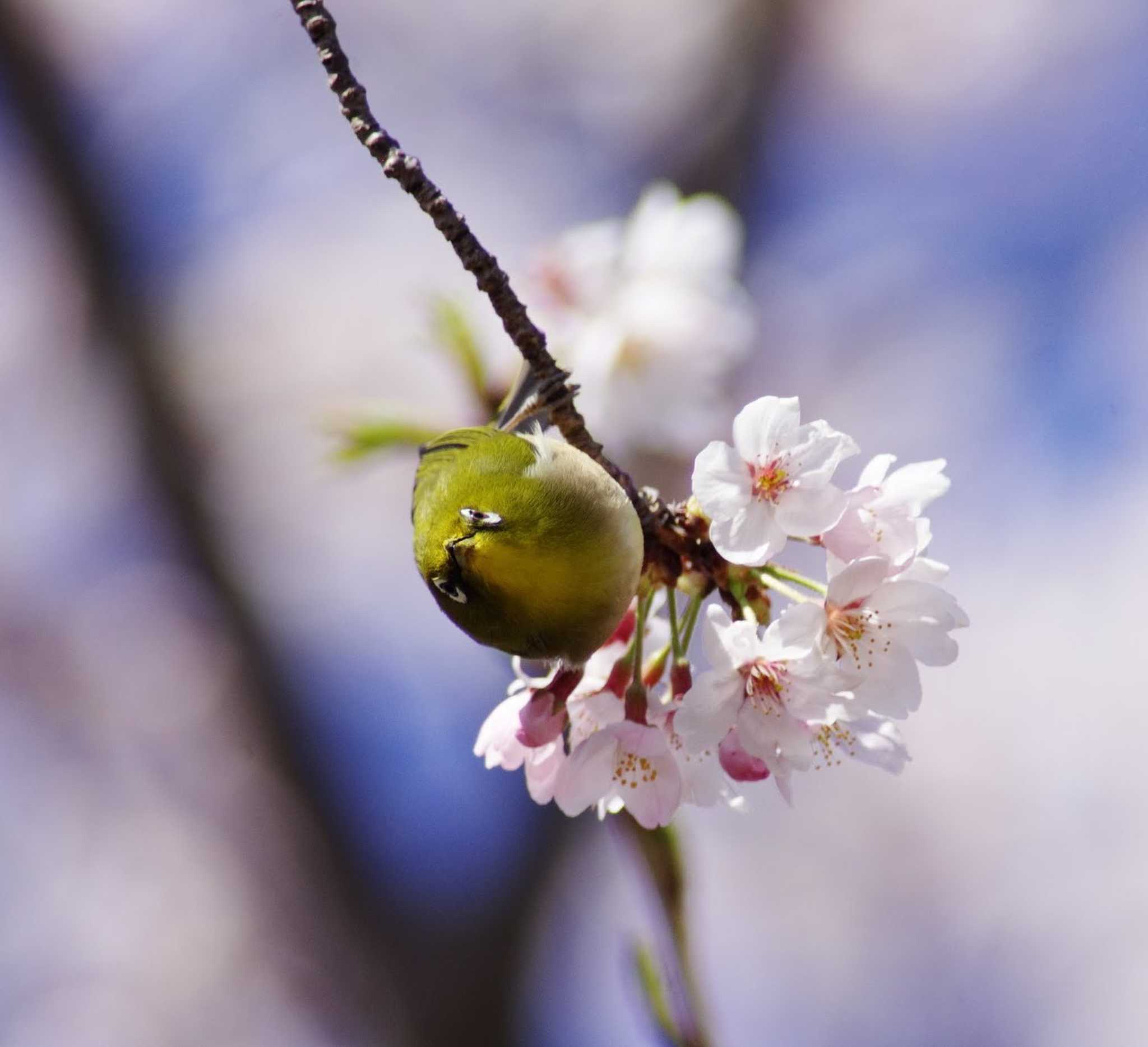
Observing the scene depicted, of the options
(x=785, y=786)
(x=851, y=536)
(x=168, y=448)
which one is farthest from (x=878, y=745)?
(x=168, y=448)

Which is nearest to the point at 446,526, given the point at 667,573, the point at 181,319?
the point at 667,573

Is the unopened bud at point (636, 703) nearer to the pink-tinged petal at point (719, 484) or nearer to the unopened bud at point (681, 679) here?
the unopened bud at point (681, 679)

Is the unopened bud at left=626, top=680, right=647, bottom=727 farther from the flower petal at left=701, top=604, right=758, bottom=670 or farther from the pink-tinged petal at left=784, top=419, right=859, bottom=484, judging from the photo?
the pink-tinged petal at left=784, top=419, right=859, bottom=484

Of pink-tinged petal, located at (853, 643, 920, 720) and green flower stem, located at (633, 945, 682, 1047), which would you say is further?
green flower stem, located at (633, 945, 682, 1047)

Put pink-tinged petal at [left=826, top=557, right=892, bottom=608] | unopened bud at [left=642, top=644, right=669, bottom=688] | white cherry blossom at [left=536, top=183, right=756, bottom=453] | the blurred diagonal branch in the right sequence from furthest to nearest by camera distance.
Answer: the blurred diagonal branch → white cherry blossom at [left=536, top=183, right=756, bottom=453] → unopened bud at [left=642, top=644, right=669, bottom=688] → pink-tinged petal at [left=826, top=557, right=892, bottom=608]

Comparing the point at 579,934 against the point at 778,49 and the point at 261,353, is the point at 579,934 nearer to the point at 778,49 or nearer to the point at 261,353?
the point at 261,353

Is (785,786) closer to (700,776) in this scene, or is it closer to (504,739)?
Result: (700,776)

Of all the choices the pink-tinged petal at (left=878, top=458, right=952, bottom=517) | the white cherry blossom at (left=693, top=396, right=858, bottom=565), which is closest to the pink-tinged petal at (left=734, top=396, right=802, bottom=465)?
the white cherry blossom at (left=693, top=396, right=858, bottom=565)
